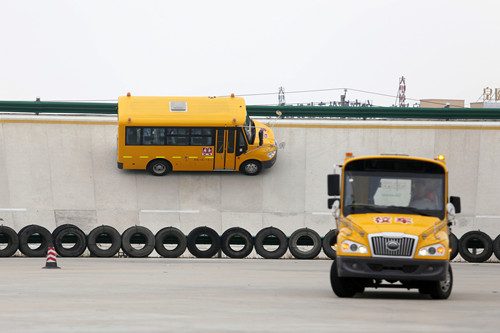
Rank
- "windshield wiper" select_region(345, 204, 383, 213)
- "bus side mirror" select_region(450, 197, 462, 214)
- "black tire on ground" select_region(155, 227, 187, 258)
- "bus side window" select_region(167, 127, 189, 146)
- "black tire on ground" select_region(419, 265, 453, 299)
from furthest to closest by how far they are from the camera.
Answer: "bus side window" select_region(167, 127, 189, 146), "black tire on ground" select_region(155, 227, 187, 258), "bus side mirror" select_region(450, 197, 462, 214), "windshield wiper" select_region(345, 204, 383, 213), "black tire on ground" select_region(419, 265, 453, 299)

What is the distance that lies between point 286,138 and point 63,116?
31.4 feet

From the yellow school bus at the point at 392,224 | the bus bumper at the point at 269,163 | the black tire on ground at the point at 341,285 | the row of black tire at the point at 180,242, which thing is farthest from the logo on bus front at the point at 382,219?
the bus bumper at the point at 269,163

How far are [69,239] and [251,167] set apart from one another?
28.4ft

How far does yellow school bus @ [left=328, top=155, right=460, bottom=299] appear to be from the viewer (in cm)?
1455

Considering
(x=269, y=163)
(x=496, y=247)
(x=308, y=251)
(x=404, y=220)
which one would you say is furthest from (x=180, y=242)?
(x=404, y=220)

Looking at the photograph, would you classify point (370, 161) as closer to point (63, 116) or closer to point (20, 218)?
point (20, 218)

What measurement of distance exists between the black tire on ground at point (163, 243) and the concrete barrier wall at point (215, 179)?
4191mm

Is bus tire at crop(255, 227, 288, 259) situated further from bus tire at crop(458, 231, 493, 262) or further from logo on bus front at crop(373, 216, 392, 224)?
logo on bus front at crop(373, 216, 392, 224)

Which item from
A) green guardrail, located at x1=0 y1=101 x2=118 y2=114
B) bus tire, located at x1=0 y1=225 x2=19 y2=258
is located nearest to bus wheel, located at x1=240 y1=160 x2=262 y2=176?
green guardrail, located at x1=0 y1=101 x2=118 y2=114

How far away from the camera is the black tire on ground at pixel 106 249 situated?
Result: 2909 centimetres

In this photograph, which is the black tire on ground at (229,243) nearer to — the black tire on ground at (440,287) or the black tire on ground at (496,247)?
the black tire on ground at (496,247)

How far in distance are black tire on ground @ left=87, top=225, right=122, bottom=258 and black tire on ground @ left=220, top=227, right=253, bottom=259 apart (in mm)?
3509

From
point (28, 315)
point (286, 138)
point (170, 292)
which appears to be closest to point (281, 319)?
point (28, 315)

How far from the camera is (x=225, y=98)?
34562 millimetres
